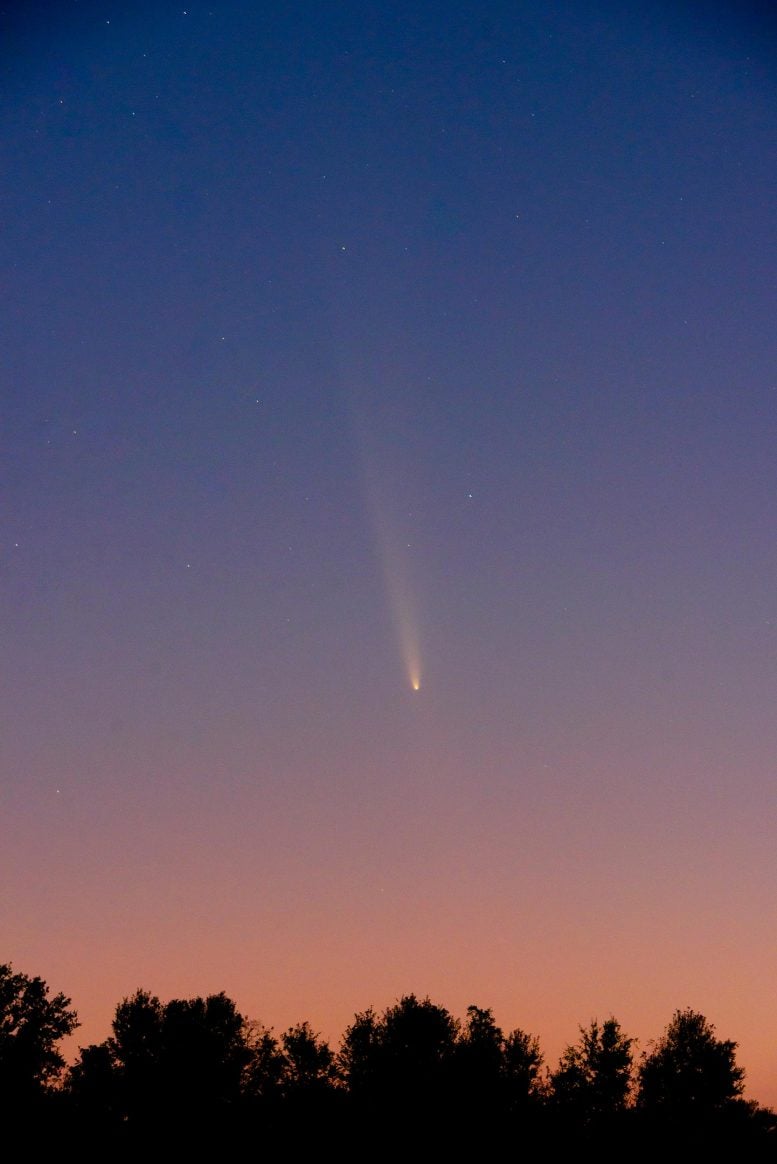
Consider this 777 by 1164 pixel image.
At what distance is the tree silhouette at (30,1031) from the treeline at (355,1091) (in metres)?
0.11

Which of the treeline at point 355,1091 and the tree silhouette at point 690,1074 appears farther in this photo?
the tree silhouette at point 690,1074

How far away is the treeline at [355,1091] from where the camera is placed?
72.7m

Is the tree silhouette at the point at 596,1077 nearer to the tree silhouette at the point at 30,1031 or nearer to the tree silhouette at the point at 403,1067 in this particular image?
the tree silhouette at the point at 403,1067

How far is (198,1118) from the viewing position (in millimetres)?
75312

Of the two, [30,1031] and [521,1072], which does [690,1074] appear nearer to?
[521,1072]

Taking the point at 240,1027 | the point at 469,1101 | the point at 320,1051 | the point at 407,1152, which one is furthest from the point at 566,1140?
the point at 240,1027

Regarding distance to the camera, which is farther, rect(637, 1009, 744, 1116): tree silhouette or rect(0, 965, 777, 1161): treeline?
rect(637, 1009, 744, 1116): tree silhouette

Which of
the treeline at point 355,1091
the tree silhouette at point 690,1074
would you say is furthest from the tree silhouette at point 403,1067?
the tree silhouette at point 690,1074

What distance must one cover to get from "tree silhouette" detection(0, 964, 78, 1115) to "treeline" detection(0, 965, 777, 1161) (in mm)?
106

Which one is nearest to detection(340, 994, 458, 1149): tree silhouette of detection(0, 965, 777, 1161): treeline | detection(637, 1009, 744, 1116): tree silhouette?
detection(0, 965, 777, 1161): treeline

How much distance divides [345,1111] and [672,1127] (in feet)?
106

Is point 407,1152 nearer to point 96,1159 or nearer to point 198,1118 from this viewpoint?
point 198,1118

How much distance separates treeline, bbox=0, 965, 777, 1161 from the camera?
7269 centimetres

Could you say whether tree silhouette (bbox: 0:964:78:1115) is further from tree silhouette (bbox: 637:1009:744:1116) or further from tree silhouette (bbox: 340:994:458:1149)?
tree silhouette (bbox: 637:1009:744:1116)
